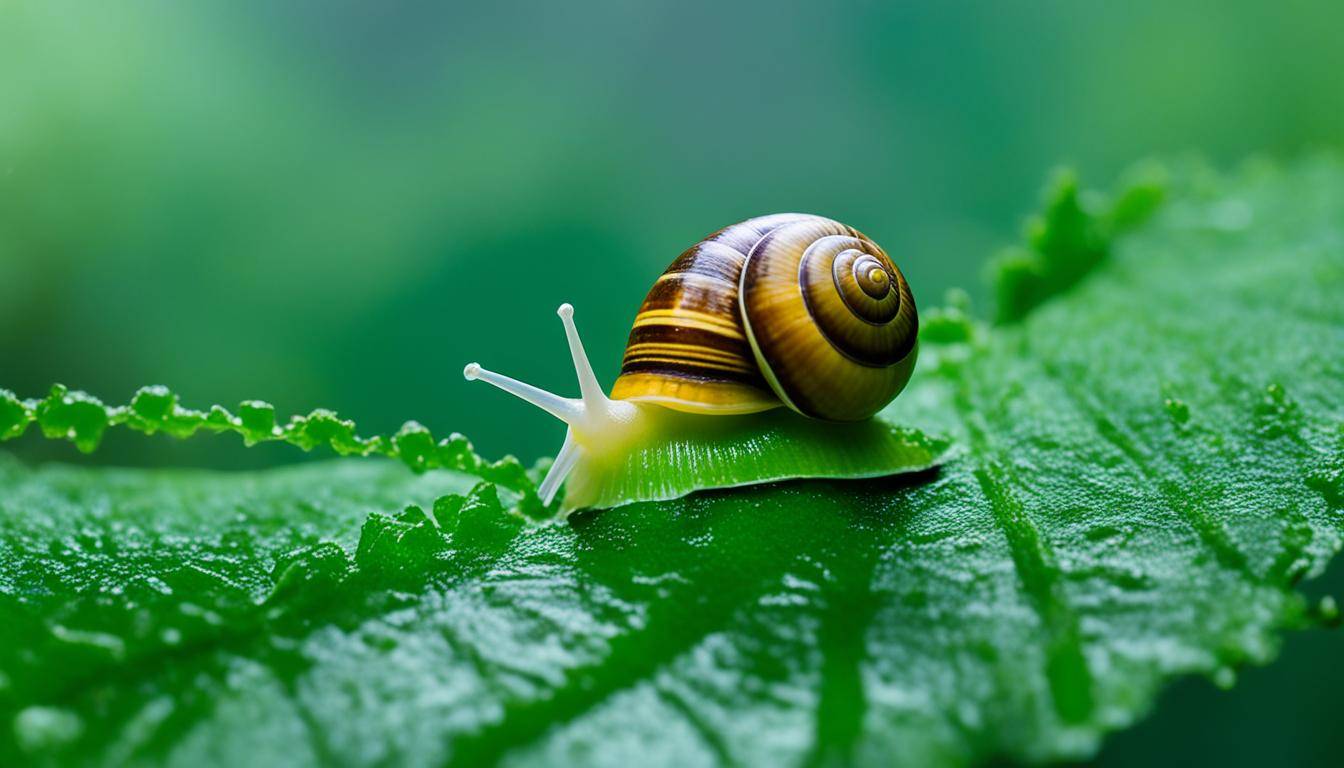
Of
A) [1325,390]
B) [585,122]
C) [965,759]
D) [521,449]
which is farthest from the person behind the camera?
[585,122]

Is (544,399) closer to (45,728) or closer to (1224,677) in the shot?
(45,728)

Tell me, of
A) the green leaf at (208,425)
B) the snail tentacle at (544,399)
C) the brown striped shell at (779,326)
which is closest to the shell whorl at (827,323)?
the brown striped shell at (779,326)

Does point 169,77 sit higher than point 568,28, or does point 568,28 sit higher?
point 568,28

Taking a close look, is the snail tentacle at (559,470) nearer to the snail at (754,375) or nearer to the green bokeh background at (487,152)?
the snail at (754,375)

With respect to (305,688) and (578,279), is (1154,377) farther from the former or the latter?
(578,279)

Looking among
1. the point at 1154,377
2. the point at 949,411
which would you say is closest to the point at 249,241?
the point at 949,411

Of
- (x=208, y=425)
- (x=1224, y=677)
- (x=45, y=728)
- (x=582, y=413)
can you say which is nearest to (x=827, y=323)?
(x=582, y=413)
